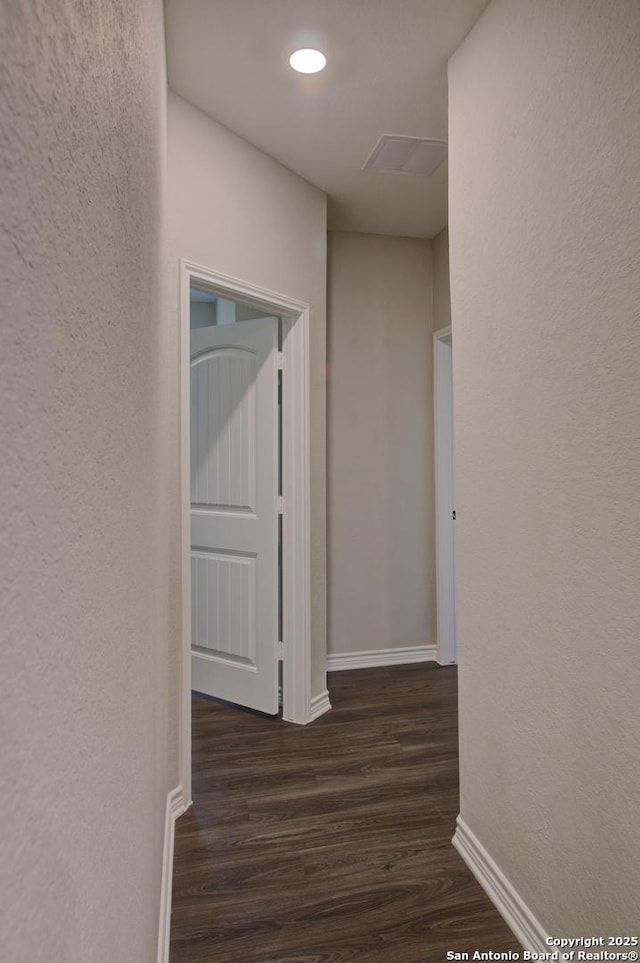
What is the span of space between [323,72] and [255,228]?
674mm

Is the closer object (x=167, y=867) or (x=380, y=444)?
(x=167, y=867)

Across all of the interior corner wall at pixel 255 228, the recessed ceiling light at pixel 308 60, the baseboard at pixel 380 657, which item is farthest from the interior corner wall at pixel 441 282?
the baseboard at pixel 380 657

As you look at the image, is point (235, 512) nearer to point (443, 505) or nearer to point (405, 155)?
point (443, 505)

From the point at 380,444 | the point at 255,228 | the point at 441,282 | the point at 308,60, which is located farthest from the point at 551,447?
the point at 441,282

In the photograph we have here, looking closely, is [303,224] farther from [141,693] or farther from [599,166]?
[141,693]

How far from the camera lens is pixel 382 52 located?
1966mm

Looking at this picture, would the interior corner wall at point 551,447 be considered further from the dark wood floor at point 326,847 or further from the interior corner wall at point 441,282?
the interior corner wall at point 441,282

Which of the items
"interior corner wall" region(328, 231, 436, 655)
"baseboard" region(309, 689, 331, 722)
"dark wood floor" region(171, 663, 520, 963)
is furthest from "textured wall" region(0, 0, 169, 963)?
"interior corner wall" region(328, 231, 436, 655)

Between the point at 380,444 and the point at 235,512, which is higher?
the point at 380,444

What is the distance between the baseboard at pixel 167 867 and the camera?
142 centimetres

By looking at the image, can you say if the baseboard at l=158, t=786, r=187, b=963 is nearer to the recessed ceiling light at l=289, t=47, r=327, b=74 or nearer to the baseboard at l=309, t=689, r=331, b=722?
the baseboard at l=309, t=689, r=331, b=722

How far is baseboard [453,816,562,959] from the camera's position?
1488 millimetres

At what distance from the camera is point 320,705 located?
117 inches

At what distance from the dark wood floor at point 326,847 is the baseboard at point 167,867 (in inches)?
1.9
